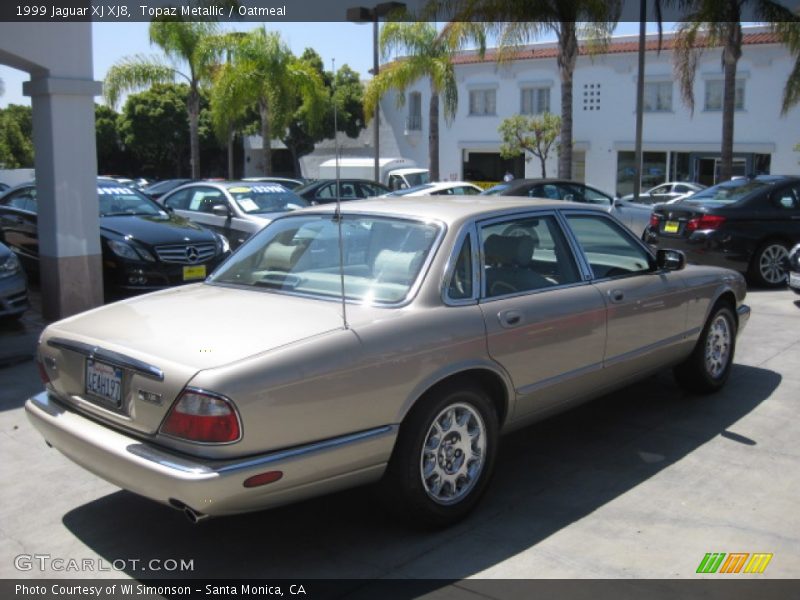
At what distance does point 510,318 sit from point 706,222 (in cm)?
759

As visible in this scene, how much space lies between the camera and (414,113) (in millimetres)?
40344

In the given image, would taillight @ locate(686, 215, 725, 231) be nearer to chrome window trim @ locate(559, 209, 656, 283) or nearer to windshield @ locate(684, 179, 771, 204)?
windshield @ locate(684, 179, 771, 204)

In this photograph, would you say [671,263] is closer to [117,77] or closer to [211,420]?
Result: [211,420]

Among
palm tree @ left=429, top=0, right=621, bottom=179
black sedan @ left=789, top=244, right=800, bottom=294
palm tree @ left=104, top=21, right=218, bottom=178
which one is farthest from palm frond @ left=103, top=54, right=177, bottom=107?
black sedan @ left=789, top=244, right=800, bottom=294

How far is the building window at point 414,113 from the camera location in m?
40.1

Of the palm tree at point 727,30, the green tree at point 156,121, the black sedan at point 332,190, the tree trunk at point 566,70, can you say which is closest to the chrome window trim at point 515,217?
the black sedan at point 332,190

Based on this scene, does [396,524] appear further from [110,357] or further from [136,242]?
[136,242]

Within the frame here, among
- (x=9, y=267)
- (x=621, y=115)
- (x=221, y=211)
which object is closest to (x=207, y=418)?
(x=9, y=267)

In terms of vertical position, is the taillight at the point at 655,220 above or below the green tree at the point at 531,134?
below

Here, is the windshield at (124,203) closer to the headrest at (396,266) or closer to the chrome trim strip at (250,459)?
the headrest at (396,266)

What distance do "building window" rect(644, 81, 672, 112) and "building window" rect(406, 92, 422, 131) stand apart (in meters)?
11.0

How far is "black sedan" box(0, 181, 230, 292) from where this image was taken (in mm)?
9453

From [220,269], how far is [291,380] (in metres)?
1.79

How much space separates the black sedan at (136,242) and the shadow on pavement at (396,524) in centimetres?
526
